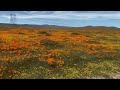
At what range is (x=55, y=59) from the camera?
14.2 m

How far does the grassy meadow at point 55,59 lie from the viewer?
12523mm

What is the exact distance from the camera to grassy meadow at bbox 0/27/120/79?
12523 millimetres
